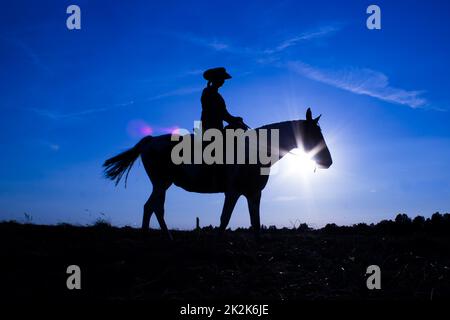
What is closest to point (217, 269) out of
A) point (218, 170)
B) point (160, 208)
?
point (218, 170)

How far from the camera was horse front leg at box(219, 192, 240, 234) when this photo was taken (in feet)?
33.1

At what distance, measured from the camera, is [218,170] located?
11.2 m

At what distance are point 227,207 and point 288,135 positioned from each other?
7.43ft

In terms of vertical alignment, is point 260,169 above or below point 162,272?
above

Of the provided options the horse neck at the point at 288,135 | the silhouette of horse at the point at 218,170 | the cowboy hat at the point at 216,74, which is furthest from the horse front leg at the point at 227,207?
the cowboy hat at the point at 216,74

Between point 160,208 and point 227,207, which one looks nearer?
point 227,207

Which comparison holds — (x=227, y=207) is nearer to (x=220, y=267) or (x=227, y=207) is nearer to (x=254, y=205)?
(x=254, y=205)

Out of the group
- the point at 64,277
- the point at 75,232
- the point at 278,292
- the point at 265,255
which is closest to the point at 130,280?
the point at 64,277

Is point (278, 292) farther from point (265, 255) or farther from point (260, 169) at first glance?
point (260, 169)

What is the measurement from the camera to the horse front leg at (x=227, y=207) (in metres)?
10.1

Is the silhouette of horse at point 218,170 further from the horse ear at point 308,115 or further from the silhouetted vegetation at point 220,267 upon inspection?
the silhouetted vegetation at point 220,267

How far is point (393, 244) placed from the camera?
32.7 ft

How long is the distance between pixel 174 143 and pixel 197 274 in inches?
230

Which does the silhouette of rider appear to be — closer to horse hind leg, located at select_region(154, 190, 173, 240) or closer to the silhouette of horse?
the silhouette of horse
